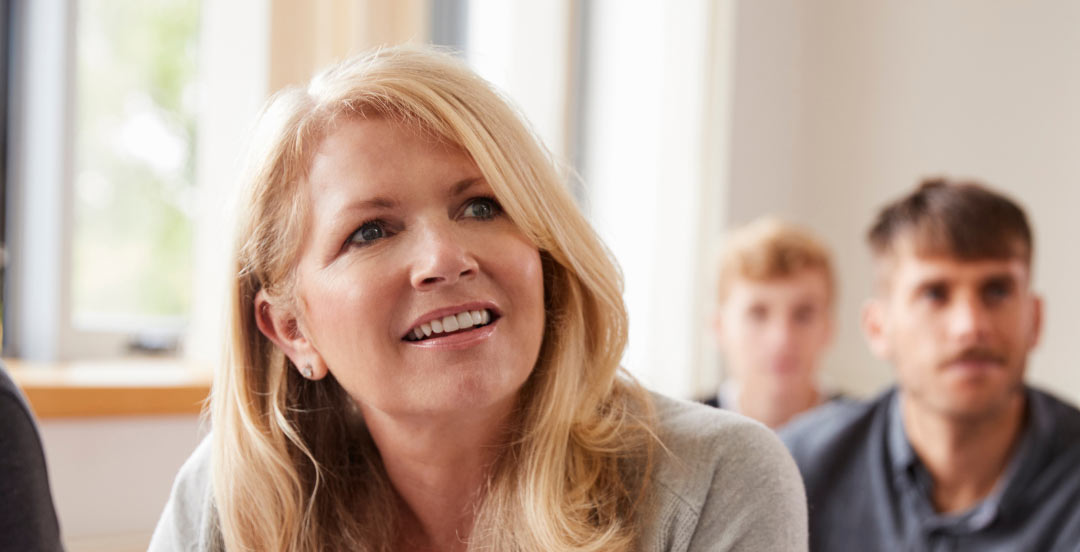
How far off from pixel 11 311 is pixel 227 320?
1.49m

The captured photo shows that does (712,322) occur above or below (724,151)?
below

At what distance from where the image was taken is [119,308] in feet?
8.88

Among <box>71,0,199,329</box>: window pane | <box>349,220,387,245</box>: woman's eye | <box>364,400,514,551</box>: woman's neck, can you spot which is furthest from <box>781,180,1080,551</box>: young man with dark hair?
<box>71,0,199,329</box>: window pane

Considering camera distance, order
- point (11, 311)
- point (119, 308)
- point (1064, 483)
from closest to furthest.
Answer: point (1064, 483), point (11, 311), point (119, 308)

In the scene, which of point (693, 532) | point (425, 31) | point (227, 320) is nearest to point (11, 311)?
point (425, 31)

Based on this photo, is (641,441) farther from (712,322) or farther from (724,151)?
(724,151)

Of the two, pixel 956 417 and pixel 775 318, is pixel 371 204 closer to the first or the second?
pixel 956 417

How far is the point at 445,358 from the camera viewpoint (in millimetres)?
1137

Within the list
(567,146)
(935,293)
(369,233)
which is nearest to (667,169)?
(567,146)

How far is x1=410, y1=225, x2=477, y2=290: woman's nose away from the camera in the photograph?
1122mm

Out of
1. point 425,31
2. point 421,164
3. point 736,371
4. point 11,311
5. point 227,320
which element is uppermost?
point 425,31

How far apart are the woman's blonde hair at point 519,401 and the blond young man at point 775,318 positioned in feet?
5.07

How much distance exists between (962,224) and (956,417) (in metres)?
0.35

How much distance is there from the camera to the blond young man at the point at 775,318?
2.84m
